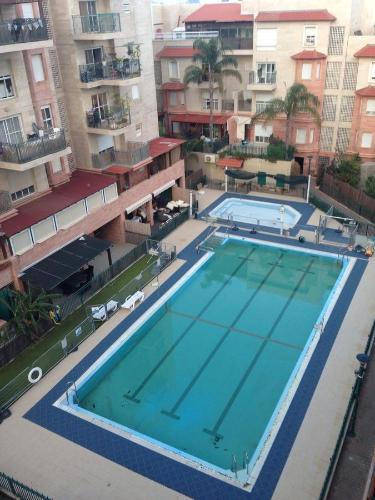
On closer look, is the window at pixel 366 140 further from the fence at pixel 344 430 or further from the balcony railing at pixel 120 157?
the fence at pixel 344 430

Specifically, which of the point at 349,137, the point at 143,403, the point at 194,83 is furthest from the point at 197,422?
the point at 194,83

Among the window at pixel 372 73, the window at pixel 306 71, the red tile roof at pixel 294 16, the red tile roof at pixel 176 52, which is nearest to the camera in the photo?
the window at pixel 372 73

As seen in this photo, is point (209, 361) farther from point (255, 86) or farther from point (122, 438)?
point (255, 86)

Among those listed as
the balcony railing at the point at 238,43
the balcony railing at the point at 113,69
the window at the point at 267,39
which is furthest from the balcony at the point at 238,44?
the balcony railing at the point at 113,69

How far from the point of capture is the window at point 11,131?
23.9 meters

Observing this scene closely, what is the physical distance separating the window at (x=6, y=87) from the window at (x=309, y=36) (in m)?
23.3

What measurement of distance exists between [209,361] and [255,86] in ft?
85.7

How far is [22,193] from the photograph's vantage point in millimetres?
25719

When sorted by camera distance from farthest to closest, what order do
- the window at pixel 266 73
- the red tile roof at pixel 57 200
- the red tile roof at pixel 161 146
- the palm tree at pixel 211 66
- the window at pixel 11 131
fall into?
1. the palm tree at pixel 211 66
2. the window at pixel 266 73
3. the red tile roof at pixel 161 146
4. the window at pixel 11 131
5. the red tile roof at pixel 57 200

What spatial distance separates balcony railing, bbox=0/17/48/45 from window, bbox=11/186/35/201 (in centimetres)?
754

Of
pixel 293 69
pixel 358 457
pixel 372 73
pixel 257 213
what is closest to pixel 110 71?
pixel 257 213

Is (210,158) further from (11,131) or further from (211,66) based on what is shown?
(11,131)

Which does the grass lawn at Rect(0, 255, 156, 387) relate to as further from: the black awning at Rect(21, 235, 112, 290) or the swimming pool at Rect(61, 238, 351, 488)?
the swimming pool at Rect(61, 238, 351, 488)

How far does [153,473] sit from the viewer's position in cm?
1548
